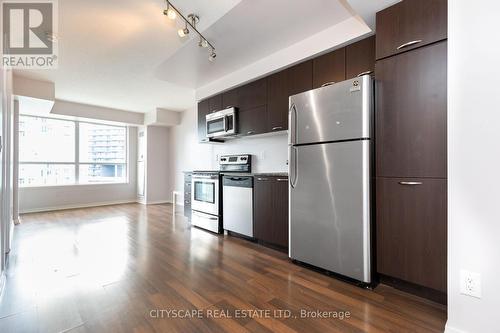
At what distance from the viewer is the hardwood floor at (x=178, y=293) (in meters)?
1.50

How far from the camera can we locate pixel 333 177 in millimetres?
2115

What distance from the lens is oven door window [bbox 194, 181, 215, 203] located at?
3.74 metres

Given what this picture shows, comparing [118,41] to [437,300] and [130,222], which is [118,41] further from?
[437,300]

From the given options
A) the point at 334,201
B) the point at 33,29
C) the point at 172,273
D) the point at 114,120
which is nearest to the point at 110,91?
the point at 114,120

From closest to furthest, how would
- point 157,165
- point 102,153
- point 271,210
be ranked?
point 271,210 < point 102,153 < point 157,165

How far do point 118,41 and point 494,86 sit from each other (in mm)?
3470

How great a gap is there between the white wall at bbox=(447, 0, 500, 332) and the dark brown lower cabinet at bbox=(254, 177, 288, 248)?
1528mm

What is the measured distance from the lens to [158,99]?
17.3 feet

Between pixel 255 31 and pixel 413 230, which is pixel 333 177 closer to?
pixel 413 230

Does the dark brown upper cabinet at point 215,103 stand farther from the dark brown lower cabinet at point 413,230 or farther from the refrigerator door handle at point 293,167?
the dark brown lower cabinet at point 413,230

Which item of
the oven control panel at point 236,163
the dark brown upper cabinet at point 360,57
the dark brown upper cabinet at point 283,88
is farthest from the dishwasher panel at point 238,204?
the dark brown upper cabinet at point 360,57

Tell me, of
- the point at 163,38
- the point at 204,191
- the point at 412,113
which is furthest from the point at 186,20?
the point at 204,191

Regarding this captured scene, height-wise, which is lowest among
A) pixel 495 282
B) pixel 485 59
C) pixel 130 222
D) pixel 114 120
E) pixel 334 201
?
pixel 130 222

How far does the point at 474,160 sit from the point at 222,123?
312 centimetres
